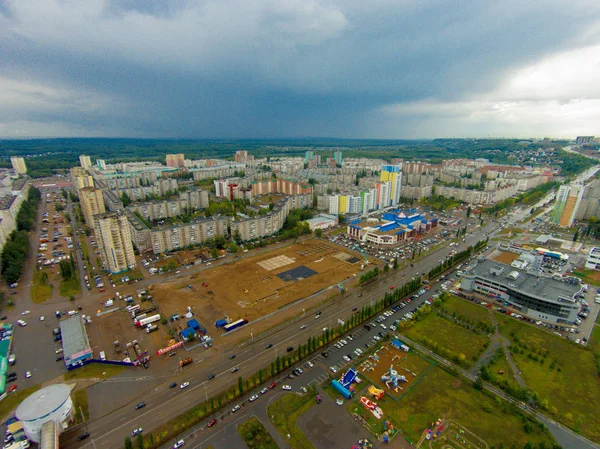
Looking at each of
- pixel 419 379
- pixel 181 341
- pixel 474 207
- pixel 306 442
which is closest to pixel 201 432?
pixel 306 442

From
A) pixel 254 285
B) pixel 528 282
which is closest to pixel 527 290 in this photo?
pixel 528 282

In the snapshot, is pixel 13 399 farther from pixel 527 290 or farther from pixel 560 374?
pixel 527 290

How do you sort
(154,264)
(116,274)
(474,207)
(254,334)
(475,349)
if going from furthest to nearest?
(474,207) → (154,264) → (116,274) → (254,334) → (475,349)

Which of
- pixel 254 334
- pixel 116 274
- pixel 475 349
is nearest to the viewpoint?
pixel 475 349

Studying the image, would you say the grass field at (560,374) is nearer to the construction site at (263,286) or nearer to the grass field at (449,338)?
the grass field at (449,338)

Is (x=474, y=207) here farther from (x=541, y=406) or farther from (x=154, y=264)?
(x=154, y=264)

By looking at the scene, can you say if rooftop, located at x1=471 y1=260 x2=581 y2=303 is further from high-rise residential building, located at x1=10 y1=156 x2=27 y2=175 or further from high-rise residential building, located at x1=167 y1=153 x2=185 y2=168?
high-rise residential building, located at x1=10 y1=156 x2=27 y2=175

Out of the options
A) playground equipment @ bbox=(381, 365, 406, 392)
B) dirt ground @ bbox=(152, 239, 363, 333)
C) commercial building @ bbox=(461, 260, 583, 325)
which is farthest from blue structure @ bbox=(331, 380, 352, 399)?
commercial building @ bbox=(461, 260, 583, 325)
